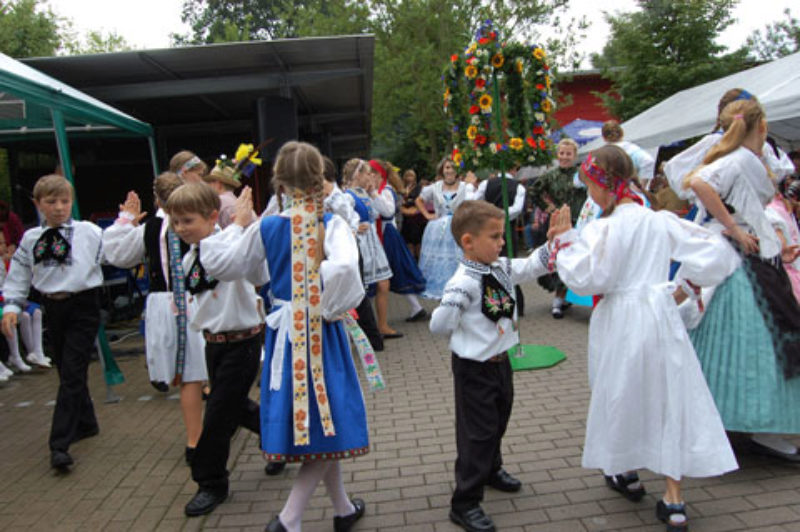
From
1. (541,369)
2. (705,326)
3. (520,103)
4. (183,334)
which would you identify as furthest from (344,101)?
(705,326)

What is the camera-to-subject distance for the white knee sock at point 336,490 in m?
3.05

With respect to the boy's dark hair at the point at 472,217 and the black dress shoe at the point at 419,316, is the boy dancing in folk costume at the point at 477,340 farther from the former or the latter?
the black dress shoe at the point at 419,316

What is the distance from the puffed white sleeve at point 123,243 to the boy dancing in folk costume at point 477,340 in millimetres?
2199

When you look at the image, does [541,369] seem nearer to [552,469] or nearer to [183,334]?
[552,469]

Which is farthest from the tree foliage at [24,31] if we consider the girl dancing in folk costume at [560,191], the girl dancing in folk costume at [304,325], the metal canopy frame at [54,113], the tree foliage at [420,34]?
the girl dancing in folk costume at [304,325]

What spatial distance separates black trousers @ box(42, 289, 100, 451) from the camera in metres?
4.20

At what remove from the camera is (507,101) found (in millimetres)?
5840

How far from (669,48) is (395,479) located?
19.9 metres

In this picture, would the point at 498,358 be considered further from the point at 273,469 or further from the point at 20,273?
the point at 20,273

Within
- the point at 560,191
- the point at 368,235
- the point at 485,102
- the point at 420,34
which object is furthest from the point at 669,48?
the point at 485,102

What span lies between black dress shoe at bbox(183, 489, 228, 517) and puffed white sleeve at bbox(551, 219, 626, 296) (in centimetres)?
215

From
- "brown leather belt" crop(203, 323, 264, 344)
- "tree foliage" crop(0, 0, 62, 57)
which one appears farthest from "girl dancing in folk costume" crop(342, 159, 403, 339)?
"tree foliage" crop(0, 0, 62, 57)

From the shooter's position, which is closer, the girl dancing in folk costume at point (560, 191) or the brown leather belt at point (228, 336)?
the brown leather belt at point (228, 336)

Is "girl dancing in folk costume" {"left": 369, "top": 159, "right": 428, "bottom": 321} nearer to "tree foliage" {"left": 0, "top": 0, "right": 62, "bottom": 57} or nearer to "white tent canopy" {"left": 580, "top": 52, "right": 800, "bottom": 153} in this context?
"white tent canopy" {"left": 580, "top": 52, "right": 800, "bottom": 153}
